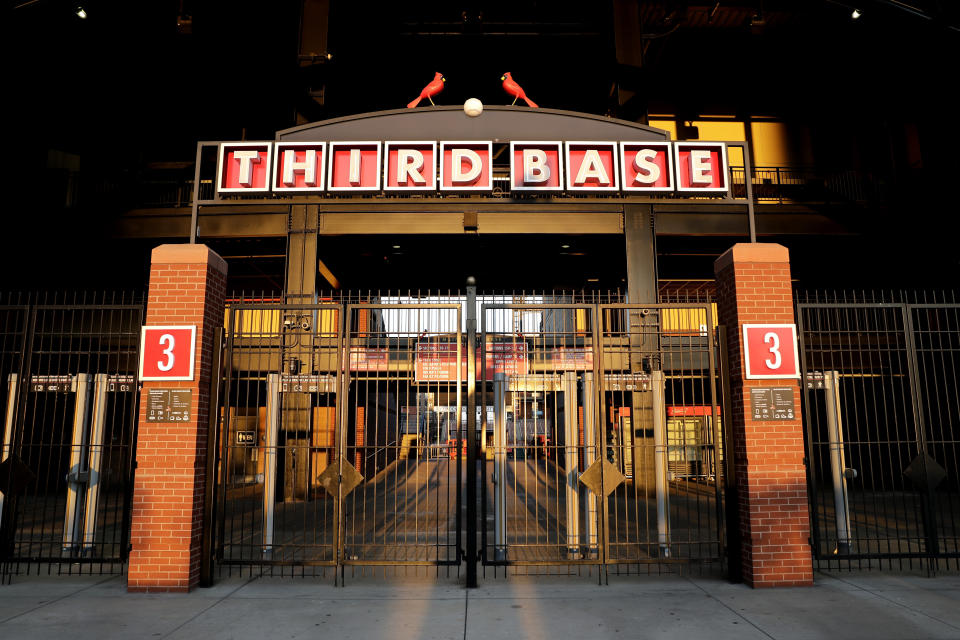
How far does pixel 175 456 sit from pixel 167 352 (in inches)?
48.8

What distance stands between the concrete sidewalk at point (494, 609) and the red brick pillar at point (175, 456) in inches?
15.2

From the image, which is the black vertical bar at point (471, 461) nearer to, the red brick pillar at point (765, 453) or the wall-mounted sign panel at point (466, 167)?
the red brick pillar at point (765, 453)

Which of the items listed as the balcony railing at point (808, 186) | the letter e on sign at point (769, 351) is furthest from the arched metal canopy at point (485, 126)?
the letter e on sign at point (769, 351)

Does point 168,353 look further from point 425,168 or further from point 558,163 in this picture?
point 558,163

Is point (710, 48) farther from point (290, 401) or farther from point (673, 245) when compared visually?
point (290, 401)

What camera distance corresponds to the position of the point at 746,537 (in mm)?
6844

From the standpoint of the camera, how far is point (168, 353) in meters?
7.00

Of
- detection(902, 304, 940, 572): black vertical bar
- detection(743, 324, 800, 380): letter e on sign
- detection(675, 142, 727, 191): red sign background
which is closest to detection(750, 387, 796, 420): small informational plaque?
detection(743, 324, 800, 380): letter e on sign

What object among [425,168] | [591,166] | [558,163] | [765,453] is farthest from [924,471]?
[425,168]

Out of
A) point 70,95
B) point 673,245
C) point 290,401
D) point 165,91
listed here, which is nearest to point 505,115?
point 673,245

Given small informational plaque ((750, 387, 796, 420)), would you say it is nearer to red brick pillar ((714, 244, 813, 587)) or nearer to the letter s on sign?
red brick pillar ((714, 244, 813, 587))

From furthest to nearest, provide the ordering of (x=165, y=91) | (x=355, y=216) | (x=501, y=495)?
(x=165, y=91) → (x=355, y=216) → (x=501, y=495)

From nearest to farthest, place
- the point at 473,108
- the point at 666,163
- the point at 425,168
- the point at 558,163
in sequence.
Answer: the point at 666,163 < the point at 558,163 < the point at 425,168 < the point at 473,108

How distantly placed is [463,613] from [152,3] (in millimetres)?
21823
